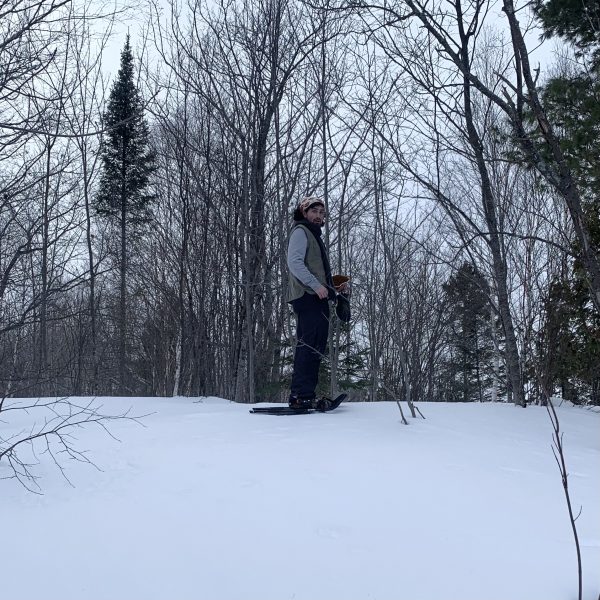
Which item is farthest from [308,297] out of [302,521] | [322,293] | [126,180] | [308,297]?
[126,180]

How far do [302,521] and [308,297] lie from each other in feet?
8.91

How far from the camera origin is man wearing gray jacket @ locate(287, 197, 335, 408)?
4.75m

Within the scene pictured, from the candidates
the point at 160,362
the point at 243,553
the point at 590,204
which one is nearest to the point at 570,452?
the point at 243,553

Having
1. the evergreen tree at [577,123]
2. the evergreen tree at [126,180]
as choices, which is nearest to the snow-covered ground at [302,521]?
the evergreen tree at [577,123]

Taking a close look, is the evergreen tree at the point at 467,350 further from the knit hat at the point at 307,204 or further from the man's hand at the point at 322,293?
the man's hand at the point at 322,293

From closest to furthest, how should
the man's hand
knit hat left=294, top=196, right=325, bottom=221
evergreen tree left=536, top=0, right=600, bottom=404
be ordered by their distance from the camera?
the man's hand → knit hat left=294, top=196, right=325, bottom=221 → evergreen tree left=536, top=0, right=600, bottom=404

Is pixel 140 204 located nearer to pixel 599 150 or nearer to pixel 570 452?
pixel 599 150

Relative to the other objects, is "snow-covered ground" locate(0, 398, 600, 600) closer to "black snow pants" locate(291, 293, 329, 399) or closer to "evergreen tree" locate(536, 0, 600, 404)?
"black snow pants" locate(291, 293, 329, 399)

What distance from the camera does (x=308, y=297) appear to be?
15.9 feet

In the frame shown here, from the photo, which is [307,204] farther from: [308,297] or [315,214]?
[308,297]

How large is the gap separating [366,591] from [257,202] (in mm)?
5941

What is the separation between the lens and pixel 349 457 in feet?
10.2

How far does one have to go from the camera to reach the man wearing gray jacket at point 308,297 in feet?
15.6

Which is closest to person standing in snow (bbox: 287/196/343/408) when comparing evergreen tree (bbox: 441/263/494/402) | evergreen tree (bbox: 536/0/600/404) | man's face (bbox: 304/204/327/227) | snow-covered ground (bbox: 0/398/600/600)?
man's face (bbox: 304/204/327/227)
